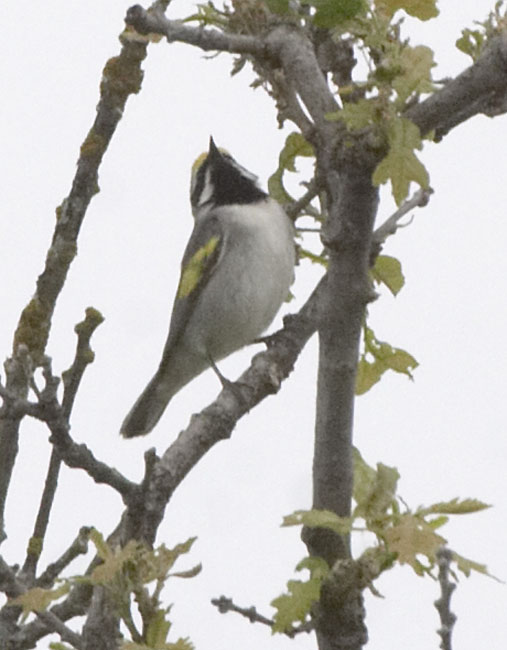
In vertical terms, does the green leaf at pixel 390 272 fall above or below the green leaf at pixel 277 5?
below

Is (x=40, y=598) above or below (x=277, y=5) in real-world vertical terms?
below

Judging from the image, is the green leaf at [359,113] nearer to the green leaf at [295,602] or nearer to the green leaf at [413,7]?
the green leaf at [413,7]

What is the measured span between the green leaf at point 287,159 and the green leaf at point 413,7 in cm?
76

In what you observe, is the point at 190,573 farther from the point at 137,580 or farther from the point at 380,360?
the point at 380,360

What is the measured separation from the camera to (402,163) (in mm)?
2477

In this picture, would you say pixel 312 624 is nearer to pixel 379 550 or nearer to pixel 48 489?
pixel 379 550

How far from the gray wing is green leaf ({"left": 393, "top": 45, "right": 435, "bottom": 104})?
3350 mm

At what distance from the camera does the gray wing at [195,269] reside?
19.8 ft

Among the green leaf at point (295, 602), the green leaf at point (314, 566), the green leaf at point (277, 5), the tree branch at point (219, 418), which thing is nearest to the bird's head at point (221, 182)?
the tree branch at point (219, 418)

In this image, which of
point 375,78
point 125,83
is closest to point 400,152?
point 375,78

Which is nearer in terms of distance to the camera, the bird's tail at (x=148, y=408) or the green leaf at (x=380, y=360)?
the green leaf at (x=380, y=360)

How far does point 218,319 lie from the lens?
20.0ft

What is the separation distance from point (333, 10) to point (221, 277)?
3.48 metres

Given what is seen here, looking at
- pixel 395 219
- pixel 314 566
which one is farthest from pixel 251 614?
pixel 395 219
